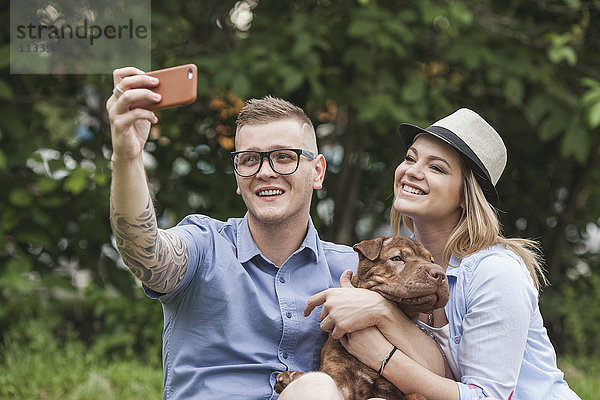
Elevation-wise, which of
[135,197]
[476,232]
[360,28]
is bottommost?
[476,232]

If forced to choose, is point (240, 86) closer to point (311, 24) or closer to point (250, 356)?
point (311, 24)

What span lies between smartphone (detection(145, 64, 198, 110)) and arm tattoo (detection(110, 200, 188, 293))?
0.40 m

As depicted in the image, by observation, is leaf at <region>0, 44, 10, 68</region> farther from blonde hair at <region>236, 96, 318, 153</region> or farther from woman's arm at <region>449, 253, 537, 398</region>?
woman's arm at <region>449, 253, 537, 398</region>

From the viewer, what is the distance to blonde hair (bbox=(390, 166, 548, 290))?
3.26 m

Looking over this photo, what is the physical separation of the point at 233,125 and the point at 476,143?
11.1 ft

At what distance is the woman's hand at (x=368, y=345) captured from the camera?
296cm

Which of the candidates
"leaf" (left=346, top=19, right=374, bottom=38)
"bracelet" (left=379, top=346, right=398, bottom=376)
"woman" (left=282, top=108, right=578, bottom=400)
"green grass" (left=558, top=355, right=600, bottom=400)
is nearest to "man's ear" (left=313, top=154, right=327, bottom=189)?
"woman" (left=282, top=108, right=578, bottom=400)

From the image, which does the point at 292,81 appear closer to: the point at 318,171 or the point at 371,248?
the point at 318,171

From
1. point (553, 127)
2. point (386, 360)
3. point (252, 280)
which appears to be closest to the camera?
point (386, 360)

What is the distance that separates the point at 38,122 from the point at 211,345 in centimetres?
371

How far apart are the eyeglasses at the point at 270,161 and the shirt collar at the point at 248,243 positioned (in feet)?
0.92

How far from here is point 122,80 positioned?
2.41 meters

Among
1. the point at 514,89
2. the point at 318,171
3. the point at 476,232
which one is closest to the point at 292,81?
the point at 514,89

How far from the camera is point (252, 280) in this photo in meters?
3.19
